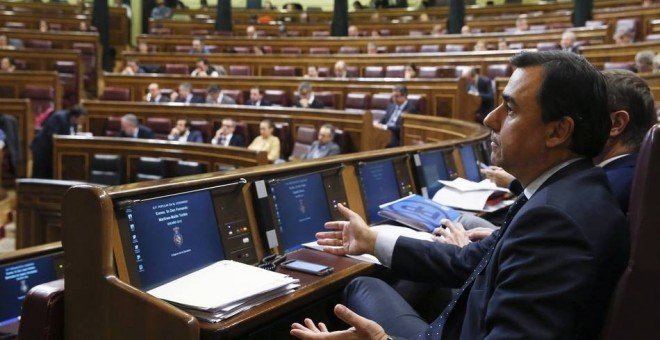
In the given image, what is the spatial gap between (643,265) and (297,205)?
109 cm

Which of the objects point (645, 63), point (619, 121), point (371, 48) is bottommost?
point (619, 121)

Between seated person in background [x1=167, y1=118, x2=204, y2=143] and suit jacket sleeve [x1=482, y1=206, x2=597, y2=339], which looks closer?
suit jacket sleeve [x1=482, y1=206, x2=597, y2=339]

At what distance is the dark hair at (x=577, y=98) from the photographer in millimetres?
1081

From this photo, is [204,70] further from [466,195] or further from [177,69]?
[466,195]

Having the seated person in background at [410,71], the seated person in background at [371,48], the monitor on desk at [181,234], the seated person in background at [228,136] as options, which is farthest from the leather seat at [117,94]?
the monitor on desk at [181,234]

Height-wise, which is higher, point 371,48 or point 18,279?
point 371,48

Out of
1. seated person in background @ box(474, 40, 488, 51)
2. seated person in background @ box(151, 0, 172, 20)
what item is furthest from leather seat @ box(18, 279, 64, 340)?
seated person in background @ box(151, 0, 172, 20)

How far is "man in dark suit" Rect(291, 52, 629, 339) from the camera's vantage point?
0.96 meters

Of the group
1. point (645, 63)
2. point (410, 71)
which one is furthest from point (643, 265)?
point (410, 71)

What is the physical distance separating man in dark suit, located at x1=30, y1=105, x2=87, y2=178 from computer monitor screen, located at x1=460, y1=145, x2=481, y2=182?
10.6 ft

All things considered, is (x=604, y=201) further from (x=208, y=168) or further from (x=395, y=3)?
(x=395, y=3)

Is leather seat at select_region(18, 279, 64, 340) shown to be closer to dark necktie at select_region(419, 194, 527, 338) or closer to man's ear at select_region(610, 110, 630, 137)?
dark necktie at select_region(419, 194, 527, 338)

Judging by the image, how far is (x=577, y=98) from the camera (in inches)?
42.6

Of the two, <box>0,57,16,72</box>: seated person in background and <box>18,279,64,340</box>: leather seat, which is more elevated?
<box>0,57,16,72</box>: seated person in background
